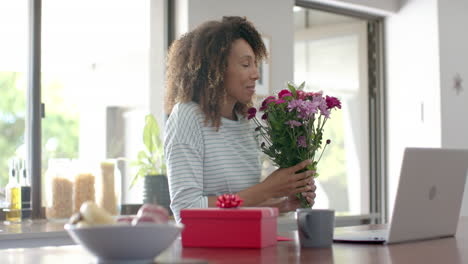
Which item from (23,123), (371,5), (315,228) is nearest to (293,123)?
(315,228)

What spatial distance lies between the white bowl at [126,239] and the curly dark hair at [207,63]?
0.97m

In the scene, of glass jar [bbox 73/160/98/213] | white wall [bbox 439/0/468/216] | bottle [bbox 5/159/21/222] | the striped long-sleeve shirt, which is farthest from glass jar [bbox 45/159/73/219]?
white wall [bbox 439/0/468/216]

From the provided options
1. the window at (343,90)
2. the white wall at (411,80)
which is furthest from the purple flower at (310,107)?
the window at (343,90)

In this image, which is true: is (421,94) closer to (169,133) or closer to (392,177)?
(392,177)

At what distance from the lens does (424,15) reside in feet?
15.4

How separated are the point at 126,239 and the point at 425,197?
0.87 meters

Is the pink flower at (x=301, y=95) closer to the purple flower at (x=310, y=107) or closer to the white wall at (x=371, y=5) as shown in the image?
the purple flower at (x=310, y=107)

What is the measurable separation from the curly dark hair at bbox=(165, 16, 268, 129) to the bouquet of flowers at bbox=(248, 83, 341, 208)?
32 cm

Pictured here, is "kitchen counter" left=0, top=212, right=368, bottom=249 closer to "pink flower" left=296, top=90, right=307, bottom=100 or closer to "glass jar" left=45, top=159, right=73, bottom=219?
"glass jar" left=45, top=159, right=73, bottom=219

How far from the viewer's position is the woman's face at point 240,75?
2.01 meters

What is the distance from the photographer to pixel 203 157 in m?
1.94

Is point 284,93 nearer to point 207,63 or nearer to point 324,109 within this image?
point 324,109

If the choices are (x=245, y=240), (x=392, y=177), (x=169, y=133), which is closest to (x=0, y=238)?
(x=169, y=133)

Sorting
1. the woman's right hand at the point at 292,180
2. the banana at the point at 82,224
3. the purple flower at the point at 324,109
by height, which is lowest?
the banana at the point at 82,224
